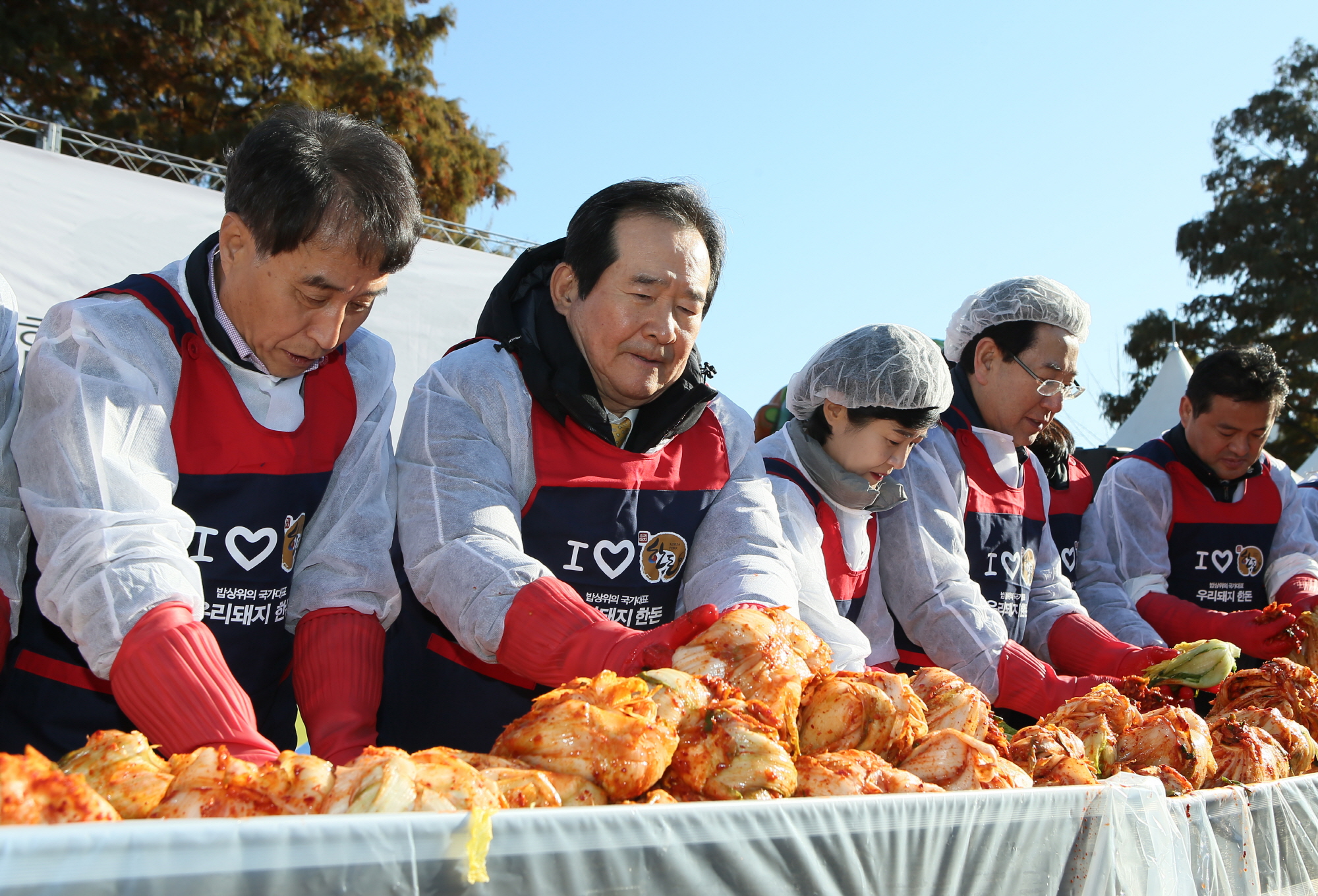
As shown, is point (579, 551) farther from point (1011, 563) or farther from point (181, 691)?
point (1011, 563)

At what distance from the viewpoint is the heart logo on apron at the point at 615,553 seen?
2.53m

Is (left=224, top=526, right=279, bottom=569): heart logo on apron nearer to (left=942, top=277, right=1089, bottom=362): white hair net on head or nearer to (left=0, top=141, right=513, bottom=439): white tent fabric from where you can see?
(left=942, top=277, right=1089, bottom=362): white hair net on head

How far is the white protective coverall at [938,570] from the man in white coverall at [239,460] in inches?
68.0

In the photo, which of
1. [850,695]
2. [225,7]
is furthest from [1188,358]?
[850,695]

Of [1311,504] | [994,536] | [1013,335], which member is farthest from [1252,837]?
[1311,504]

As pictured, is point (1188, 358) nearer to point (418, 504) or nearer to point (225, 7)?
point (225, 7)

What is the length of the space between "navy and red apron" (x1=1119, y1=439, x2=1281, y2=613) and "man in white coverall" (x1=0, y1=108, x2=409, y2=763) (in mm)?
3794

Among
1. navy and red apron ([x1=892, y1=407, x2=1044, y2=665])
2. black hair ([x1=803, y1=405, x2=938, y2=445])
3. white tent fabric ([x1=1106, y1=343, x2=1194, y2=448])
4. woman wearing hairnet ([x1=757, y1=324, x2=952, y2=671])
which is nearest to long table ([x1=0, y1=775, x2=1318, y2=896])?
woman wearing hairnet ([x1=757, y1=324, x2=952, y2=671])

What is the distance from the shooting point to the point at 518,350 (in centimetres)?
259

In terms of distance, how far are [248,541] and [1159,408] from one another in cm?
1495

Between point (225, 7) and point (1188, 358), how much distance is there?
22419mm

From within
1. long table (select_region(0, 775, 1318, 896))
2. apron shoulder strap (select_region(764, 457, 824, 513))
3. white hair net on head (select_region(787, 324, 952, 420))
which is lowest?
long table (select_region(0, 775, 1318, 896))

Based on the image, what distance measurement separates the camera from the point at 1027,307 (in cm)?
387

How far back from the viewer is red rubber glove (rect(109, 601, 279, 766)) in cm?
160
